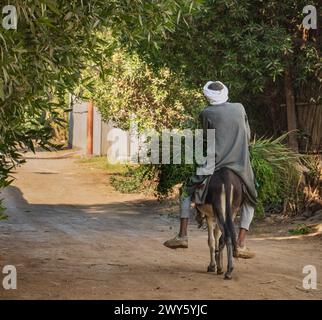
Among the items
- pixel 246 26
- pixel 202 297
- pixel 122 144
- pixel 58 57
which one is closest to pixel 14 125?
pixel 58 57

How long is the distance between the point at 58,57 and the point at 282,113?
408 inches

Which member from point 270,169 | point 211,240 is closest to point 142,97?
point 270,169

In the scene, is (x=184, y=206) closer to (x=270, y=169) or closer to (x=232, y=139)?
(x=232, y=139)

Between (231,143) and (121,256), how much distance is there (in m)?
3.31

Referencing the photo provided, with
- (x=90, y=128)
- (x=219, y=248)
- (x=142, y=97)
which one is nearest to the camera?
(x=219, y=248)

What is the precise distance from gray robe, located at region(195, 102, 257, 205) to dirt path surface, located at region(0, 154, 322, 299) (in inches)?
47.0

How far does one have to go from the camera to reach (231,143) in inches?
388

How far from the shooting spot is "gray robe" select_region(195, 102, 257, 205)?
9.77 meters

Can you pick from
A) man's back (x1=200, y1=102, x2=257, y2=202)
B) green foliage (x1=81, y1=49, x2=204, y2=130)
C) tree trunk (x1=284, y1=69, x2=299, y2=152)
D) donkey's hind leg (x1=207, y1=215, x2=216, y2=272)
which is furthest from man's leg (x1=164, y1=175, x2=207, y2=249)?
green foliage (x1=81, y1=49, x2=204, y2=130)

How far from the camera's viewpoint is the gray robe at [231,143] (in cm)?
977

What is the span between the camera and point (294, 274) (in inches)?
410

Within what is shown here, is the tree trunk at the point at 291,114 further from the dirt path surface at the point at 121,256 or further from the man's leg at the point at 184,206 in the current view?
the man's leg at the point at 184,206

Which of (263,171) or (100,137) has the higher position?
(263,171)

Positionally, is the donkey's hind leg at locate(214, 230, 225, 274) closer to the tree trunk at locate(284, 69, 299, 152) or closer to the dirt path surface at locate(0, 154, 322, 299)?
the dirt path surface at locate(0, 154, 322, 299)
